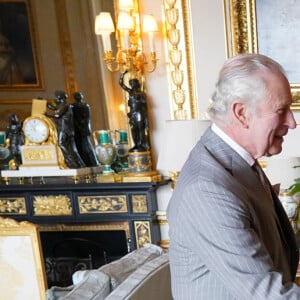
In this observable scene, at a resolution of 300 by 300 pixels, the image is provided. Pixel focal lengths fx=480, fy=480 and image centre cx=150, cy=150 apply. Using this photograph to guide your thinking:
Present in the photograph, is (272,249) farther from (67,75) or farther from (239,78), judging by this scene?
(67,75)

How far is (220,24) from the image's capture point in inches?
115

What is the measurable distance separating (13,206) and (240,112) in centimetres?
276

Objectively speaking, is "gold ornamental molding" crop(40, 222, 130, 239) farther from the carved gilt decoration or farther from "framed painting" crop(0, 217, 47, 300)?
"framed painting" crop(0, 217, 47, 300)

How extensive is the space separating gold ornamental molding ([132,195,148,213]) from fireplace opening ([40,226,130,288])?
0.86 feet

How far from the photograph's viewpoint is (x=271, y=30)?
2803 millimetres

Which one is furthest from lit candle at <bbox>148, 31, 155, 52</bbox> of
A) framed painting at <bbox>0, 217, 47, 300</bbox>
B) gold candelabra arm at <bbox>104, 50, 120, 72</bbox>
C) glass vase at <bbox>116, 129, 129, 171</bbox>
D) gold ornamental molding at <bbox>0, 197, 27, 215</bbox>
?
framed painting at <bbox>0, 217, 47, 300</bbox>

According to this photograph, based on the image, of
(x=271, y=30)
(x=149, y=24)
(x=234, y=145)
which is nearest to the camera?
(x=234, y=145)

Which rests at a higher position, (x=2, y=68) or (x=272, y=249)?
(x=2, y=68)

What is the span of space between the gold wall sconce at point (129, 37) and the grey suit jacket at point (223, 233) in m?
2.09

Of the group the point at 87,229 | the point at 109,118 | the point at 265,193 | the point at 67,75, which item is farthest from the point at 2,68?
the point at 265,193

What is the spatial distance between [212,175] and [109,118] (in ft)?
8.03

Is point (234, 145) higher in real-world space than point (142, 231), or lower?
higher

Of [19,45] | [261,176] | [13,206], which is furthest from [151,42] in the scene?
[261,176]

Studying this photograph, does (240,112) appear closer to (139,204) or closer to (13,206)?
(139,204)
